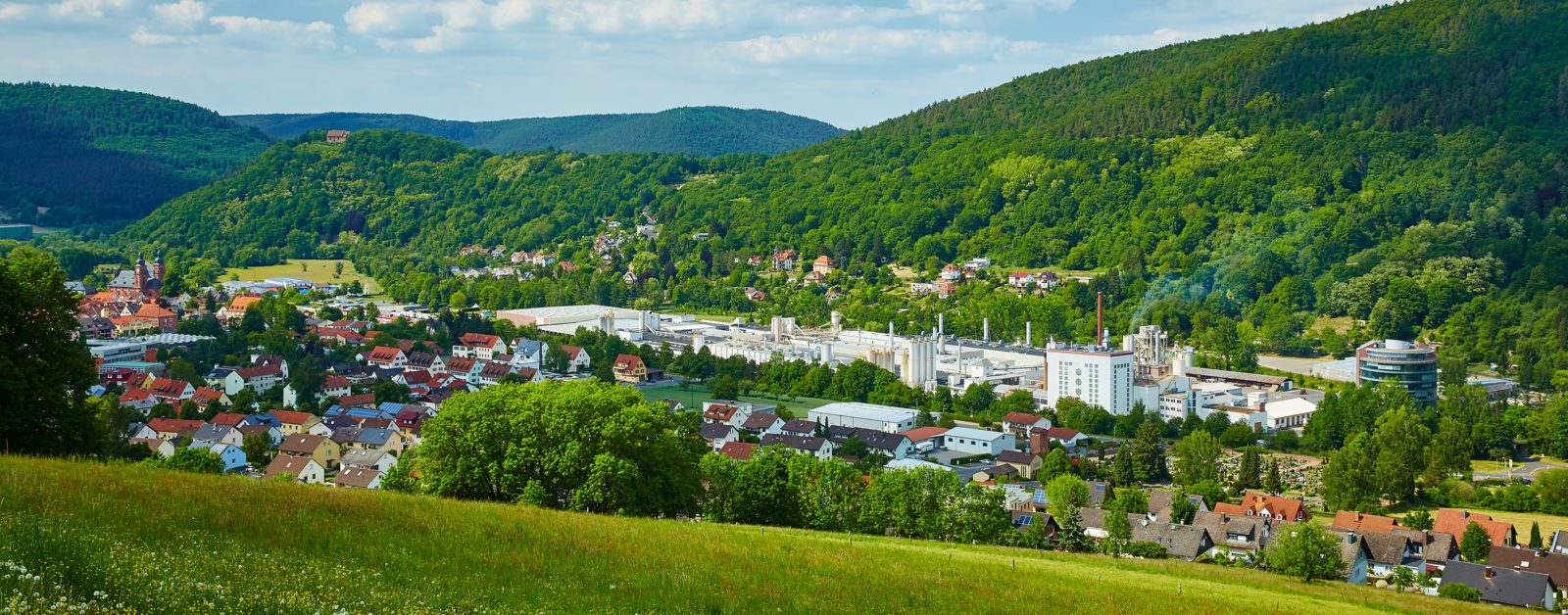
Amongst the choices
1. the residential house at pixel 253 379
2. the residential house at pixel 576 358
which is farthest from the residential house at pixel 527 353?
the residential house at pixel 253 379

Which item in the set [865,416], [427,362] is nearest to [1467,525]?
[865,416]

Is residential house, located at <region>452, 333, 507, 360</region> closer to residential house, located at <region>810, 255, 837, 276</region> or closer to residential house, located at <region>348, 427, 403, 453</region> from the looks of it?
residential house, located at <region>348, 427, 403, 453</region>

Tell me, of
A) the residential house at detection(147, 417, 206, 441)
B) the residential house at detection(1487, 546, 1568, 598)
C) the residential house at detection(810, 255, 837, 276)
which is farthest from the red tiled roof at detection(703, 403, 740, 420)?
the residential house at detection(810, 255, 837, 276)

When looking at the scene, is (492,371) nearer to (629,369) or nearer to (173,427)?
(629,369)

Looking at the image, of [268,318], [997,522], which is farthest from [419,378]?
[997,522]

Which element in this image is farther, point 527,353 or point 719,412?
point 527,353
